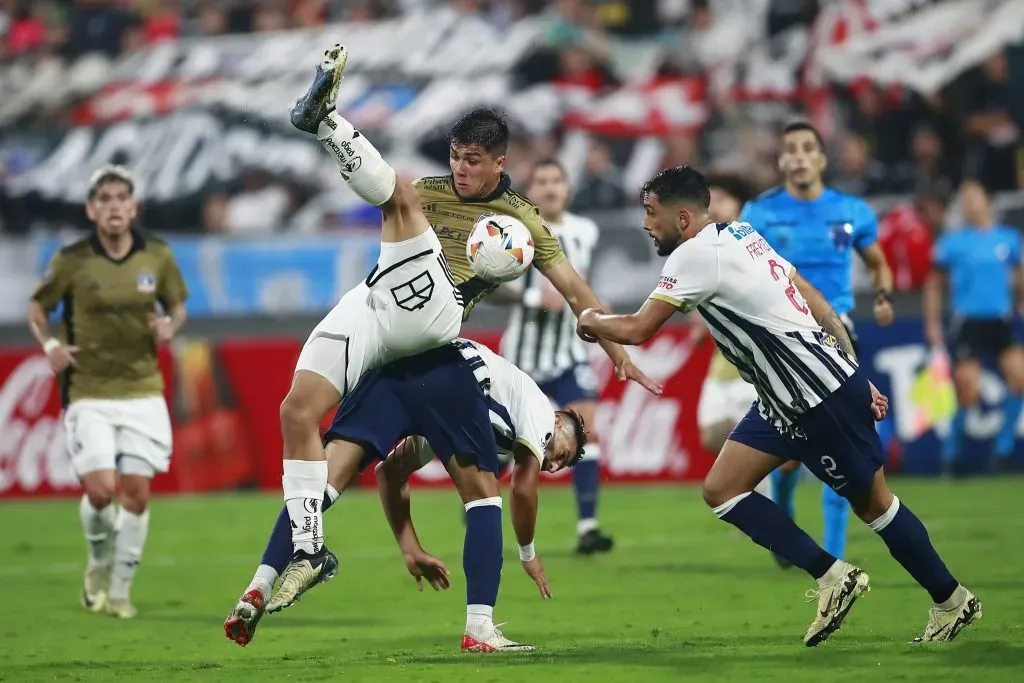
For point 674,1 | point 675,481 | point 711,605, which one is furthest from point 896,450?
point 711,605

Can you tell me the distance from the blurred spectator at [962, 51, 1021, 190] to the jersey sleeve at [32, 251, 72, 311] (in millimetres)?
10749

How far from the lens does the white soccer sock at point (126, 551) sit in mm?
9727

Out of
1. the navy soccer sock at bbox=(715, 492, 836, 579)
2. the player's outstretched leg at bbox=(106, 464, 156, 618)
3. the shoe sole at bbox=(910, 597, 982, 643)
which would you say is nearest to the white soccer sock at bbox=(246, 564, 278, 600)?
the navy soccer sock at bbox=(715, 492, 836, 579)

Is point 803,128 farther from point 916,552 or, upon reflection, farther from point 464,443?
point 464,443

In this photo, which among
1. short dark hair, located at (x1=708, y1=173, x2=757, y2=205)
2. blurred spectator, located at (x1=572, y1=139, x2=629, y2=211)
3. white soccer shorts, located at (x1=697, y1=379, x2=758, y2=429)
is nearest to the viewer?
short dark hair, located at (x1=708, y1=173, x2=757, y2=205)

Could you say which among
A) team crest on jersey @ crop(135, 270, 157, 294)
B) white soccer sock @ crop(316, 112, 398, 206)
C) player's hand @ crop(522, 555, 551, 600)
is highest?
white soccer sock @ crop(316, 112, 398, 206)

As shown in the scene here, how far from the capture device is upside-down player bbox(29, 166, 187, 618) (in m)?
9.97

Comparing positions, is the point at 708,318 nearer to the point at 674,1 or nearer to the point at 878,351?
the point at 878,351

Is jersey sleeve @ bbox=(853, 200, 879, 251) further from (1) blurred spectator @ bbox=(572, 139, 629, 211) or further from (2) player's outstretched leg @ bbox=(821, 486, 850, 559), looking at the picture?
(1) blurred spectator @ bbox=(572, 139, 629, 211)

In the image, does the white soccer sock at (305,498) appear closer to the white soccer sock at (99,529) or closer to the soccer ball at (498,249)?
the soccer ball at (498,249)

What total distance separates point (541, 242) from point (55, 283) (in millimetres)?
4106

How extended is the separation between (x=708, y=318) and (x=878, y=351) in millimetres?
9559

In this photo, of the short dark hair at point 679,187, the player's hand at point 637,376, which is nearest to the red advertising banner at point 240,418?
the player's hand at point 637,376

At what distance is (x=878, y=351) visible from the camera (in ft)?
53.4
